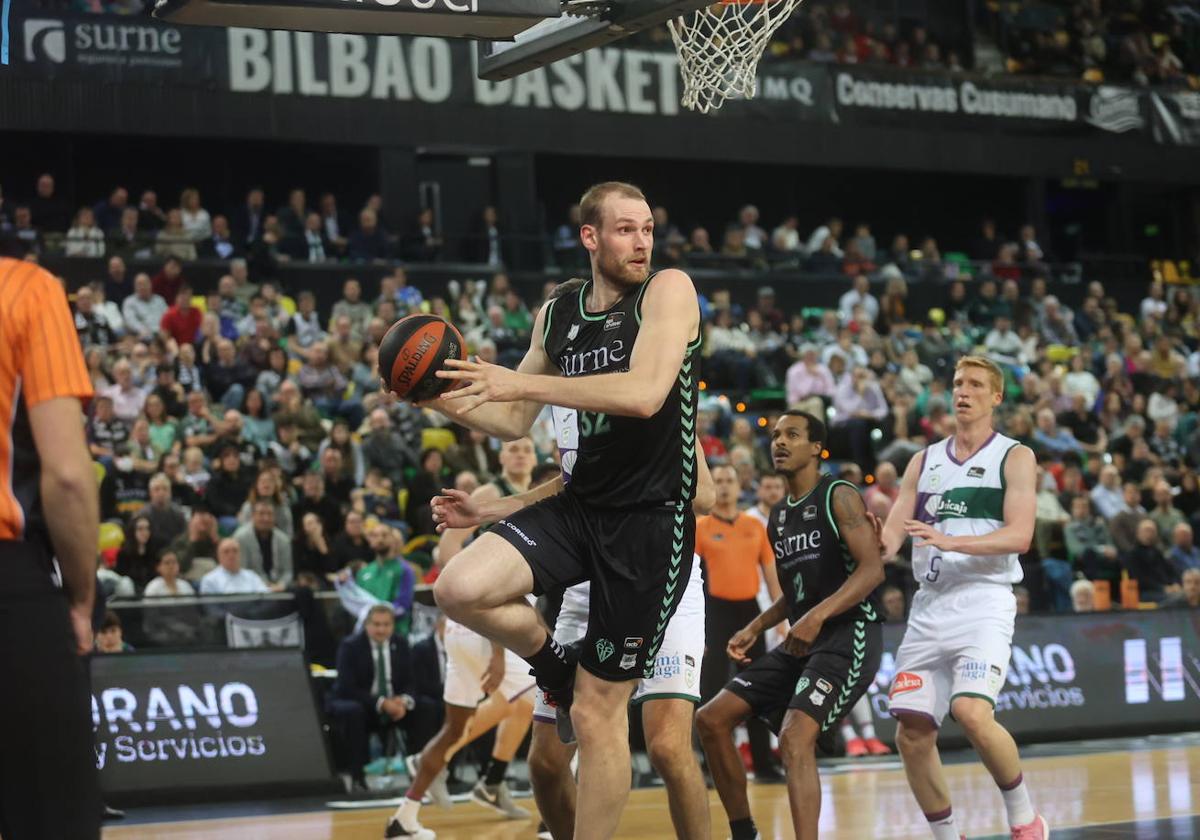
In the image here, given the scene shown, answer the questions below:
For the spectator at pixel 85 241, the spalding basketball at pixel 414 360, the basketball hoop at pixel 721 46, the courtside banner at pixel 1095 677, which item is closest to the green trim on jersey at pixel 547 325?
the spalding basketball at pixel 414 360

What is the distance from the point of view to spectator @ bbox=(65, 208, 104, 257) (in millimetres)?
19094

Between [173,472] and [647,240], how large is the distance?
9554 mm

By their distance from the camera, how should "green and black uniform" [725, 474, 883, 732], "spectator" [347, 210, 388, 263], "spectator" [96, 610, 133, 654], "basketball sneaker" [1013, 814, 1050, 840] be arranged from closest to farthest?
"basketball sneaker" [1013, 814, 1050, 840], "green and black uniform" [725, 474, 883, 732], "spectator" [96, 610, 133, 654], "spectator" [347, 210, 388, 263]

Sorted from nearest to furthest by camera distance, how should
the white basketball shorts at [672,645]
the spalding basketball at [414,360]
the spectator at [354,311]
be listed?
the spalding basketball at [414,360]
the white basketball shorts at [672,645]
the spectator at [354,311]

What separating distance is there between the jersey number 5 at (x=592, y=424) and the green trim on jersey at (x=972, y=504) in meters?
2.60

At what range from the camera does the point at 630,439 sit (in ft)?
18.1

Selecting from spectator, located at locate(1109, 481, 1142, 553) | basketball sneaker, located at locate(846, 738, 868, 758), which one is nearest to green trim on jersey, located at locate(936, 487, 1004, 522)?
basketball sneaker, located at locate(846, 738, 868, 758)

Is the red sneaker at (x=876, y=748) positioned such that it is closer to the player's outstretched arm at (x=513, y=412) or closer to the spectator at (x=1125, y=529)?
the spectator at (x=1125, y=529)

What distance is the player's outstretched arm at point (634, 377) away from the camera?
4.88 meters

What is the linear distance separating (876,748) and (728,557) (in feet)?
8.82

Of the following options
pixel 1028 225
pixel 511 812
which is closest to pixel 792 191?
pixel 1028 225

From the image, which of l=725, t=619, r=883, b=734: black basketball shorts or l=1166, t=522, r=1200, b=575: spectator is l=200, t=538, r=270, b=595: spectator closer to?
l=725, t=619, r=883, b=734: black basketball shorts

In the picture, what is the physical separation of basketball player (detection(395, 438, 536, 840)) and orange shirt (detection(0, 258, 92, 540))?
594 cm

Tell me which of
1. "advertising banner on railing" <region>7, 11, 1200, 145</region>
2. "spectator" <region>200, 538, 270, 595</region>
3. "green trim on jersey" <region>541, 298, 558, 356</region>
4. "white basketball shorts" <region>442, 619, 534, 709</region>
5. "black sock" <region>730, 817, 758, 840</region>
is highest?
"advertising banner on railing" <region>7, 11, 1200, 145</region>
